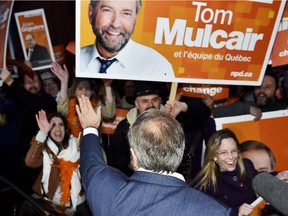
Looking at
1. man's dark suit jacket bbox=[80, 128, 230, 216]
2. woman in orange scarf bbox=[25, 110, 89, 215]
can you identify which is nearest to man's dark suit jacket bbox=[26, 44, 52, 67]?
woman in orange scarf bbox=[25, 110, 89, 215]

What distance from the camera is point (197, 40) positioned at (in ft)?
9.14

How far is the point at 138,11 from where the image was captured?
2.61m

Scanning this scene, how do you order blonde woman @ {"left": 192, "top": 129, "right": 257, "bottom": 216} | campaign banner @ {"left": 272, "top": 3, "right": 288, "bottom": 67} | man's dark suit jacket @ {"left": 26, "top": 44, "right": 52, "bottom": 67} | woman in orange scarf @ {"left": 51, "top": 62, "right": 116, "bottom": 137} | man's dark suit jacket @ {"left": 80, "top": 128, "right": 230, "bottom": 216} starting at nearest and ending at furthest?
1. man's dark suit jacket @ {"left": 80, "top": 128, "right": 230, "bottom": 216}
2. blonde woman @ {"left": 192, "top": 129, "right": 257, "bottom": 216}
3. campaign banner @ {"left": 272, "top": 3, "right": 288, "bottom": 67}
4. woman in orange scarf @ {"left": 51, "top": 62, "right": 116, "bottom": 137}
5. man's dark suit jacket @ {"left": 26, "top": 44, "right": 52, "bottom": 67}

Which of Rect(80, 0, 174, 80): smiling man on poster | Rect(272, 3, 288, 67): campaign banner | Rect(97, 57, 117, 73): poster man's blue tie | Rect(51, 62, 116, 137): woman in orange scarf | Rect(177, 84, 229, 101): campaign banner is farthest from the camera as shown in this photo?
Rect(51, 62, 116, 137): woman in orange scarf

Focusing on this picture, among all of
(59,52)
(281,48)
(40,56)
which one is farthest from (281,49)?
(59,52)

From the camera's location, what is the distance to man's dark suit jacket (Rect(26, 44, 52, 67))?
4.79 meters

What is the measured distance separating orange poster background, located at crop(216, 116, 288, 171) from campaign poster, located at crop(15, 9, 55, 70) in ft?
7.59

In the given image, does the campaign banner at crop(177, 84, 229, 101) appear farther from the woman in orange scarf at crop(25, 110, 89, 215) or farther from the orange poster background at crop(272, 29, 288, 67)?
the woman in orange scarf at crop(25, 110, 89, 215)

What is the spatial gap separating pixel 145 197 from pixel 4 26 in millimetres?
2708

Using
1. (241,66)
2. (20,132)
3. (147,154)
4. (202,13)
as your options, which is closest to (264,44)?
(241,66)

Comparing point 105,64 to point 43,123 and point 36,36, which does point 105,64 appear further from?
point 36,36

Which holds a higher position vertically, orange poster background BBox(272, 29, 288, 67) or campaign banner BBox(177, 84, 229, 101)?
orange poster background BBox(272, 29, 288, 67)

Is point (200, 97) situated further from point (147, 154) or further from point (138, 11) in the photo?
point (147, 154)

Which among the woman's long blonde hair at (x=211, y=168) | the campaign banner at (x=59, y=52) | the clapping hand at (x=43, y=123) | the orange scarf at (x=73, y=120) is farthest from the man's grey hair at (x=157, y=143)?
the campaign banner at (x=59, y=52)
